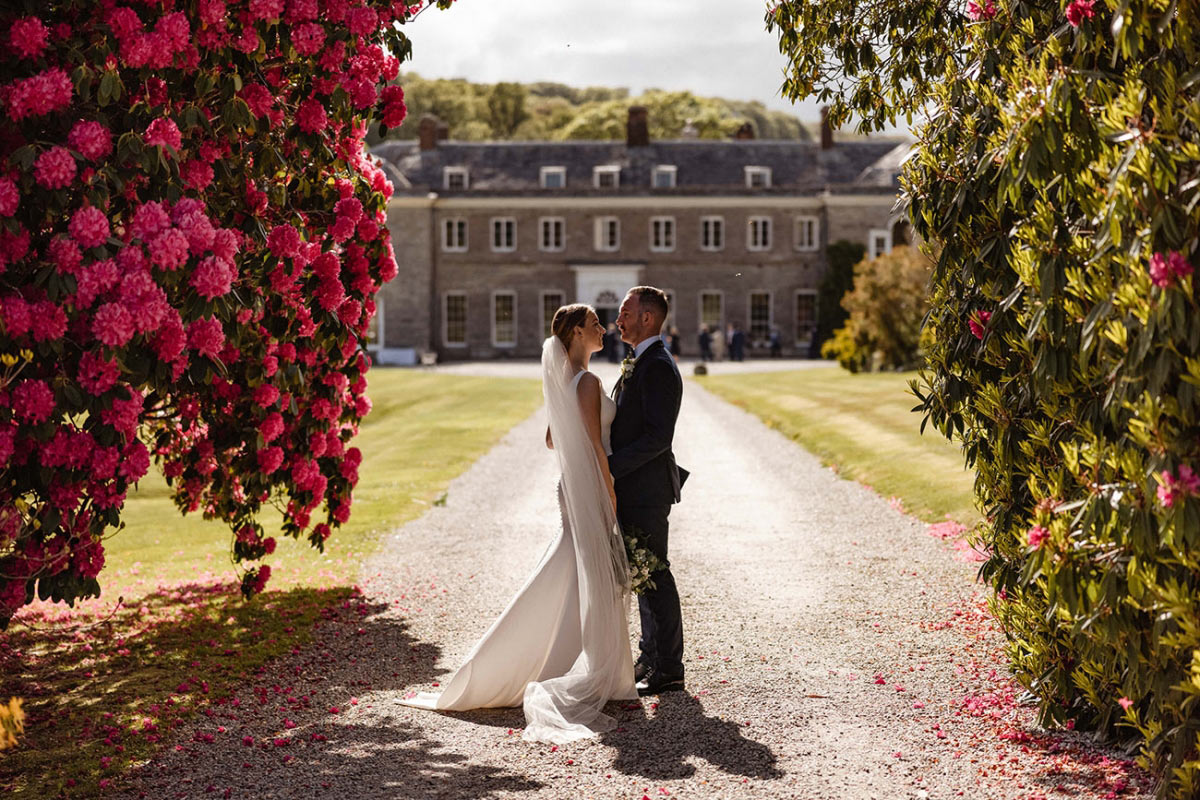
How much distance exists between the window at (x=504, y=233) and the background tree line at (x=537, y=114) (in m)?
11.2

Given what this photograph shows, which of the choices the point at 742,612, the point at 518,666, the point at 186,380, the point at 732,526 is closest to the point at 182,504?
the point at 186,380

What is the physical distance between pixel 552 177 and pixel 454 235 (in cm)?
513

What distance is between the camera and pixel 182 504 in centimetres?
848

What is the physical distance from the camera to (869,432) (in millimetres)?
19719

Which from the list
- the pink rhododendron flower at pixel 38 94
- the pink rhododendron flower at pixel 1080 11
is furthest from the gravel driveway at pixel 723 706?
the pink rhododendron flower at pixel 1080 11

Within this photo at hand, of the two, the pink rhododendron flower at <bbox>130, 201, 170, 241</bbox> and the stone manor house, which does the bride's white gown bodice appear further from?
the stone manor house

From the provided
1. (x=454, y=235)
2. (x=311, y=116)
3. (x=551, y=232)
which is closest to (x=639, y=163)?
(x=551, y=232)

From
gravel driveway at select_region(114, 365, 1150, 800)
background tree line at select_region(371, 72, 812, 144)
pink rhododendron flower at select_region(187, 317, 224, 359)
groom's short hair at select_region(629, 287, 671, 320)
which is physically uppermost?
background tree line at select_region(371, 72, 812, 144)

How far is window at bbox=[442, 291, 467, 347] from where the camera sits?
2082 inches

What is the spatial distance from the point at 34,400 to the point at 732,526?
821 centimetres

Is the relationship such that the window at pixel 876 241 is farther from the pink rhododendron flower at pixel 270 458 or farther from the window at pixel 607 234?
the pink rhododendron flower at pixel 270 458

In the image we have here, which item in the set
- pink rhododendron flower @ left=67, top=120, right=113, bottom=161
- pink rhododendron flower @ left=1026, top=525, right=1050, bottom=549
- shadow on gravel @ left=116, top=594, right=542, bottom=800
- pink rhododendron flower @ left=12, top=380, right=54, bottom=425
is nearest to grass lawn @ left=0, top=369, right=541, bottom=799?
shadow on gravel @ left=116, top=594, right=542, bottom=800

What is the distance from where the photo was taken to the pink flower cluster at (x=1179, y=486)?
369cm

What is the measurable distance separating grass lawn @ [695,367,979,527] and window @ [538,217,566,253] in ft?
60.1
